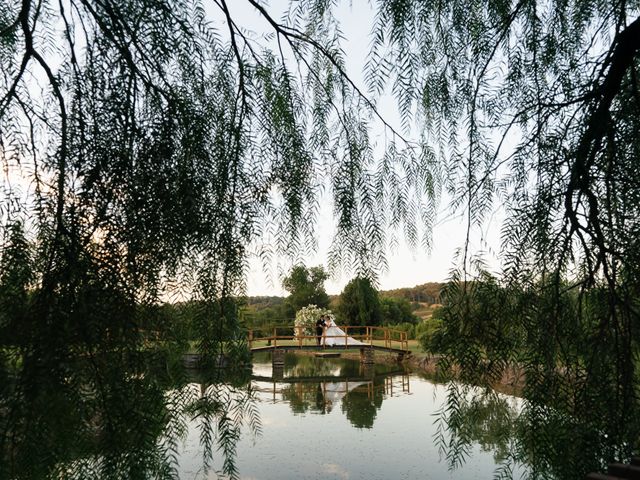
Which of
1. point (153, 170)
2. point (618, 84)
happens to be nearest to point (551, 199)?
point (618, 84)

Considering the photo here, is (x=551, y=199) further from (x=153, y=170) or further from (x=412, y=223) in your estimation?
(x=153, y=170)

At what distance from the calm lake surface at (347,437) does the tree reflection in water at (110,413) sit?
71 centimetres

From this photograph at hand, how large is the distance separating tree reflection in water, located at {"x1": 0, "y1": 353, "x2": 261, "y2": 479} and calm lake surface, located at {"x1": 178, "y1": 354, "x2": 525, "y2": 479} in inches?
27.8

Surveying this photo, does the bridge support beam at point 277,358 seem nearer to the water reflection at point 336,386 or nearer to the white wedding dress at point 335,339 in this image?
the water reflection at point 336,386

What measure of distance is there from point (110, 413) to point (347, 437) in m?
6.09

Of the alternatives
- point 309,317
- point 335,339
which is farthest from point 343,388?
point 309,317

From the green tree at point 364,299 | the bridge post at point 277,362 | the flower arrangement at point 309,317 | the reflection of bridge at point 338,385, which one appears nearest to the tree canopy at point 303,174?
the green tree at point 364,299

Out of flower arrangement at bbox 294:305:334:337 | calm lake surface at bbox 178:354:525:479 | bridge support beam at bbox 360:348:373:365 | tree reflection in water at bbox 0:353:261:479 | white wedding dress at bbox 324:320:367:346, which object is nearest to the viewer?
tree reflection in water at bbox 0:353:261:479

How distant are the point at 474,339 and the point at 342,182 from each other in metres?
0.40

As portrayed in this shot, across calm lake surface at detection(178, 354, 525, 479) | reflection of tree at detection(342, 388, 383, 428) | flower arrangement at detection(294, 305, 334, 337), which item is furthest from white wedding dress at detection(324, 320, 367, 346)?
reflection of tree at detection(342, 388, 383, 428)

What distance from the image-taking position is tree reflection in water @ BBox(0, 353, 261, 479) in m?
0.76

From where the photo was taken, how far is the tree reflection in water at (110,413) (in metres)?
0.76

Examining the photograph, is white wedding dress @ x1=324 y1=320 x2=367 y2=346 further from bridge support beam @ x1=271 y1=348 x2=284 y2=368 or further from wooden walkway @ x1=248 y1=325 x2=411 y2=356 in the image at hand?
bridge support beam @ x1=271 y1=348 x2=284 y2=368

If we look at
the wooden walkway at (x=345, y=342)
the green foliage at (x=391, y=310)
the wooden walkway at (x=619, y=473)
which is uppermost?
the green foliage at (x=391, y=310)
